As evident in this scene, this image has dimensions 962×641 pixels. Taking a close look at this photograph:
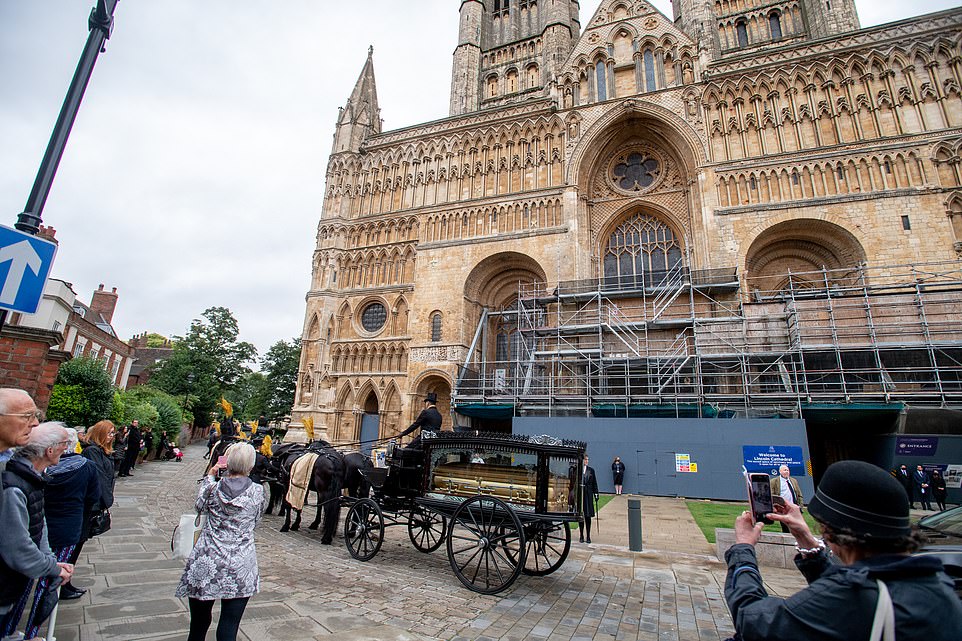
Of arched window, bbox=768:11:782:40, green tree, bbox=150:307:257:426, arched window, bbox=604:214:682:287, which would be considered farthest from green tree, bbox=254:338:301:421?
arched window, bbox=768:11:782:40

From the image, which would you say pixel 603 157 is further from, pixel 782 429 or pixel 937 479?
pixel 937 479

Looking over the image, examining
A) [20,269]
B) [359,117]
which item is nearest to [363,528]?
[20,269]

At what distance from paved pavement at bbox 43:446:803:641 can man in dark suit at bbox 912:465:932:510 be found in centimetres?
991

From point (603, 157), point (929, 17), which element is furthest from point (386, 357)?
point (929, 17)

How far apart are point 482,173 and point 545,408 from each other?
544 inches

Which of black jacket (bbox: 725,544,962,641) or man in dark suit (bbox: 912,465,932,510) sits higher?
black jacket (bbox: 725,544,962,641)

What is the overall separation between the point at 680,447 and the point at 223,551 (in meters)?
14.5

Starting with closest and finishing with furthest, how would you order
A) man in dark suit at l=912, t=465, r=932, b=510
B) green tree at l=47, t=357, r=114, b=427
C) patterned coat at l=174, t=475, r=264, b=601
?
patterned coat at l=174, t=475, r=264, b=601
man in dark suit at l=912, t=465, r=932, b=510
green tree at l=47, t=357, r=114, b=427

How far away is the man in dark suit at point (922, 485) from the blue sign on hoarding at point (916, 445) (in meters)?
0.50

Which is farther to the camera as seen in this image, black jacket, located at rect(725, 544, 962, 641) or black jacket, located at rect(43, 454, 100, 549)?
black jacket, located at rect(43, 454, 100, 549)

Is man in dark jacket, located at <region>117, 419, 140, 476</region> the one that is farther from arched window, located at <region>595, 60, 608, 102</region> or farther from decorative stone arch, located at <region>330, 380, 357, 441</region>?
arched window, located at <region>595, 60, 608, 102</region>

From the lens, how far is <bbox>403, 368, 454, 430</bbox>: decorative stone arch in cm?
2205

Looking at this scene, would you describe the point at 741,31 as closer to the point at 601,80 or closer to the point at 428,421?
the point at 601,80

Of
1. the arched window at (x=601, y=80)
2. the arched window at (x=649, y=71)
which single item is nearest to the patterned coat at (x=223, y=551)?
the arched window at (x=601, y=80)
